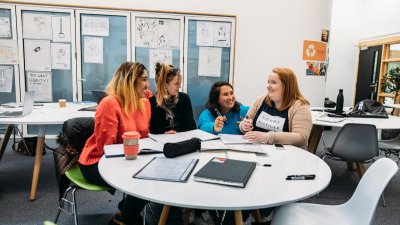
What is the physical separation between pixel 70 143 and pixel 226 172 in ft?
3.83

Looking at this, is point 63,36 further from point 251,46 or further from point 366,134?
point 366,134

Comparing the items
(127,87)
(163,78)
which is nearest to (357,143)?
(163,78)

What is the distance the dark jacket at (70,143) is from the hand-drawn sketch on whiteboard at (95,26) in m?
3.17

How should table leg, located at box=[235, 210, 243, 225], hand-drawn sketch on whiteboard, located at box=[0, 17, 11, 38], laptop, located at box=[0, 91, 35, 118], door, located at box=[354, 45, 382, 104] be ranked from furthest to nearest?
door, located at box=[354, 45, 382, 104] < hand-drawn sketch on whiteboard, located at box=[0, 17, 11, 38] < laptop, located at box=[0, 91, 35, 118] < table leg, located at box=[235, 210, 243, 225]

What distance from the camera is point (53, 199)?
2.68m

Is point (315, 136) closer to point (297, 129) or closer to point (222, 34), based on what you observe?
point (297, 129)

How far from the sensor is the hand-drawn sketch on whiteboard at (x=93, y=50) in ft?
15.7

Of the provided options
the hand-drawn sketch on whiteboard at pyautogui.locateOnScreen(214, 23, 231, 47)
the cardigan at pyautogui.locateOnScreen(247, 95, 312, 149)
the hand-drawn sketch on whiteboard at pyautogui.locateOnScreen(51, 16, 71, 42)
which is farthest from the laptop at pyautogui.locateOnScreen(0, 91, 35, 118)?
the hand-drawn sketch on whiteboard at pyautogui.locateOnScreen(214, 23, 231, 47)

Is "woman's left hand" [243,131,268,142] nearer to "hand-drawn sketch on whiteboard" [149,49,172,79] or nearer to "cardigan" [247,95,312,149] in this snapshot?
"cardigan" [247,95,312,149]

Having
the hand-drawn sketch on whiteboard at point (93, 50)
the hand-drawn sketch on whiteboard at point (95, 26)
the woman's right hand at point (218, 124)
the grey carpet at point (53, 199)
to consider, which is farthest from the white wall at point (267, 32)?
the woman's right hand at point (218, 124)

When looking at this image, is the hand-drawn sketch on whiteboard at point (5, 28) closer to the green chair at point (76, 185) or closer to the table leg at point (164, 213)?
the green chair at point (76, 185)

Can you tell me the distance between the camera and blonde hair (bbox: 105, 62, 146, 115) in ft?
6.26

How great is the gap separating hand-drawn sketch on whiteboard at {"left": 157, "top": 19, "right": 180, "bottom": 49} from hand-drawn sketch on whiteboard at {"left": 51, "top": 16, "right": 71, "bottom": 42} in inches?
55.0

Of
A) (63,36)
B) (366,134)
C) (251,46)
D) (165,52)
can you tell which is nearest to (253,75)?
(251,46)
